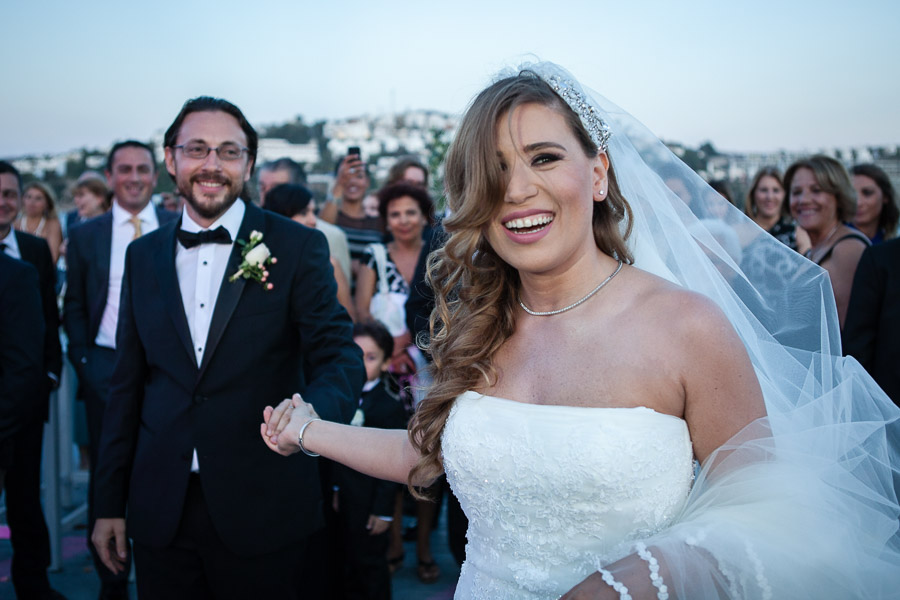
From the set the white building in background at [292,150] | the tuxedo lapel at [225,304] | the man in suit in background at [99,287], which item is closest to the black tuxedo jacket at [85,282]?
the man in suit in background at [99,287]

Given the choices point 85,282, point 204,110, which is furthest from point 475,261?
point 85,282

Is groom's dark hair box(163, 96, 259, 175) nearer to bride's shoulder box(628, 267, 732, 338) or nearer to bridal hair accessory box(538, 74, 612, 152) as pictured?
bridal hair accessory box(538, 74, 612, 152)

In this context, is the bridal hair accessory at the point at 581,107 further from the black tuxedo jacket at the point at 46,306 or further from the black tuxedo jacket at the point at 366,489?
the black tuxedo jacket at the point at 46,306

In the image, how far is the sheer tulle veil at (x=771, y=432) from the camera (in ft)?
5.08

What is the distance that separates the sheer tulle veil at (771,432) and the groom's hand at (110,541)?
2.24 m

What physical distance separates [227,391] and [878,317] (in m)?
3.03

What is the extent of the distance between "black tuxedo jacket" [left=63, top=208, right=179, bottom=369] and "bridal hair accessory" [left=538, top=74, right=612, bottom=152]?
3.38 meters

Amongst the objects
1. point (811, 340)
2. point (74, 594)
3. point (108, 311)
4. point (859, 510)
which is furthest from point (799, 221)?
point (74, 594)

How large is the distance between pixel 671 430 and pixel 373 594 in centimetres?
270

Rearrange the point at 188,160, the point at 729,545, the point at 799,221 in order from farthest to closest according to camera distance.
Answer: the point at 799,221
the point at 188,160
the point at 729,545

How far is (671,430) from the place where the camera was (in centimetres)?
175

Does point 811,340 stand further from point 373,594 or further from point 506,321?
point 373,594

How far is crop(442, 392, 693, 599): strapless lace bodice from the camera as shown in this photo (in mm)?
1749

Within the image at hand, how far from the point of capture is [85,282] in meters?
4.75
